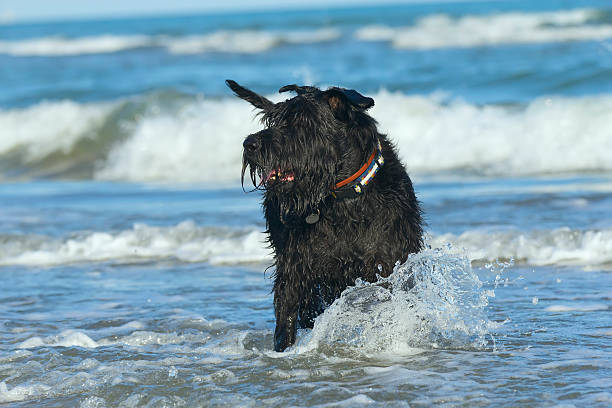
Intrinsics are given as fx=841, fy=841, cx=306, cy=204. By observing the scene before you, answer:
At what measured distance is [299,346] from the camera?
448 centimetres

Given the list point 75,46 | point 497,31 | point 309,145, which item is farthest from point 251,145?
point 75,46

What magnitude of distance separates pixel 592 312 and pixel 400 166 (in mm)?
1633

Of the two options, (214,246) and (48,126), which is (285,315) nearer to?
(214,246)

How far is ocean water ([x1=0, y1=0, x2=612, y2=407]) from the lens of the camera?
408cm

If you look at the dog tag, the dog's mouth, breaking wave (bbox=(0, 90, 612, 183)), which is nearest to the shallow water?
the dog tag

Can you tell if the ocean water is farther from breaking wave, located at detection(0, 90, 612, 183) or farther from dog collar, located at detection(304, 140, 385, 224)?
dog collar, located at detection(304, 140, 385, 224)

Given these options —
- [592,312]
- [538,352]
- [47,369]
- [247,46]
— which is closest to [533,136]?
[592,312]

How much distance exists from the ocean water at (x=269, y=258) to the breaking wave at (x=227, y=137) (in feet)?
0.15

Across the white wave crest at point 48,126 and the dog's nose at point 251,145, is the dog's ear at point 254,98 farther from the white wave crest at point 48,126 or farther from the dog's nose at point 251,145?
the white wave crest at point 48,126

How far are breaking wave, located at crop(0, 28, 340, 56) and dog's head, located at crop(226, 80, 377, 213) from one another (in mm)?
25410

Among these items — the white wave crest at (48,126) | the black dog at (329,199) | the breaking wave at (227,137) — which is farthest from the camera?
the white wave crest at (48,126)

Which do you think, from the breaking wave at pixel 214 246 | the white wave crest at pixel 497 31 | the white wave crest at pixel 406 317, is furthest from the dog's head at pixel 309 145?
the white wave crest at pixel 497 31

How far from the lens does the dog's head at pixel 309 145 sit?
396 cm

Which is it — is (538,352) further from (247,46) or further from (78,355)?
(247,46)
